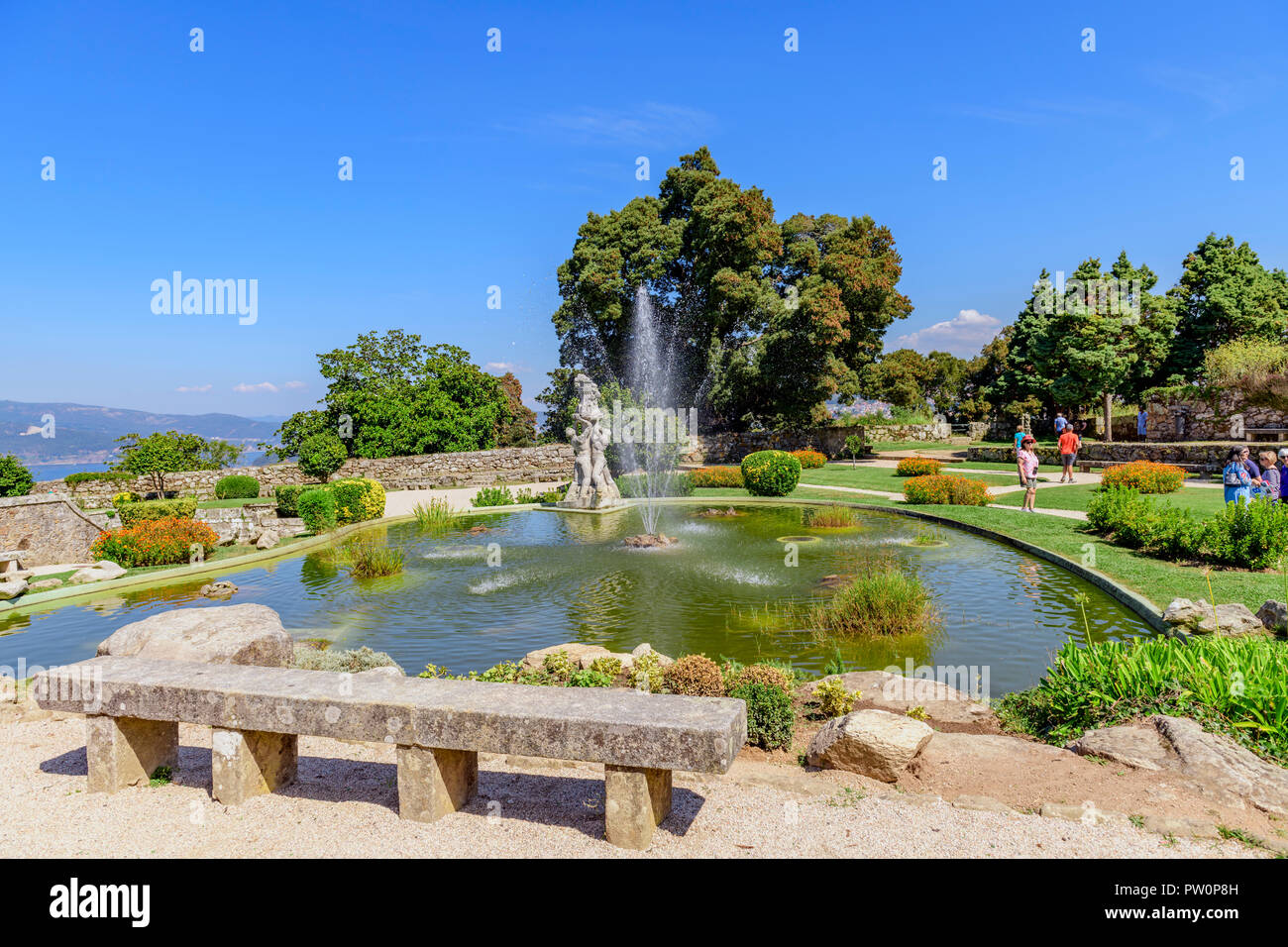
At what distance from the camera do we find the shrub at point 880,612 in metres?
8.91

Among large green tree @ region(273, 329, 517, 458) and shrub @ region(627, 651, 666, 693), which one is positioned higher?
large green tree @ region(273, 329, 517, 458)

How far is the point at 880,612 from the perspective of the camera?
29.5 ft

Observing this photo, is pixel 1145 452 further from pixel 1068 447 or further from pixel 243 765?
pixel 243 765

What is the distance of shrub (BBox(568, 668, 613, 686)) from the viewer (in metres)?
6.46

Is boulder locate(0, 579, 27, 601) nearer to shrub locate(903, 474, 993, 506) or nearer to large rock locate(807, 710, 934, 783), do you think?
large rock locate(807, 710, 934, 783)

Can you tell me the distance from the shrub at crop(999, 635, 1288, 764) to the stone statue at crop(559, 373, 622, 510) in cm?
1524

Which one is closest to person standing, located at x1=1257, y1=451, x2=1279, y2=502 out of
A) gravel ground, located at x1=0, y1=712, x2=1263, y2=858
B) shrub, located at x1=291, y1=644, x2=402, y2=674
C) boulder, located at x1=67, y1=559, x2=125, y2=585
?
gravel ground, located at x1=0, y1=712, x2=1263, y2=858

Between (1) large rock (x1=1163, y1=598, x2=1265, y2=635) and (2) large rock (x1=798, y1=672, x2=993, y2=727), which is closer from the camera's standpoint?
(2) large rock (x1=798, y1=672, x2=993, y2=727)

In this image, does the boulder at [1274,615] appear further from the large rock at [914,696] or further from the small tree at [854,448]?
the small tree at [854,448]

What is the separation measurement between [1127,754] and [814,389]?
A: 97.0ft

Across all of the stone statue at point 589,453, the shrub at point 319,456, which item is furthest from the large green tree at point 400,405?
the stone statue at point 589,453

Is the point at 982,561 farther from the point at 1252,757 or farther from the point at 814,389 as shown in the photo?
the point at 814,389

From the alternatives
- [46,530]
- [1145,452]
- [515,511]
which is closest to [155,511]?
[46,530]
